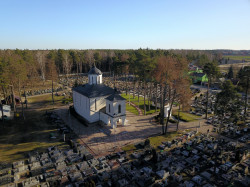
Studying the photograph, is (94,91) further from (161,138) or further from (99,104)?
(161,138)

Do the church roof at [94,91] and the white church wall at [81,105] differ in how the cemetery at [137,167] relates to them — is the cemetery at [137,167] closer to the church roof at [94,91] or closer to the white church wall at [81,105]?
the white church wall at [81,105]

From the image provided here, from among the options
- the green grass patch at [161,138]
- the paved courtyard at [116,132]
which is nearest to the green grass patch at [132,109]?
the paved courtyard at [116,132]

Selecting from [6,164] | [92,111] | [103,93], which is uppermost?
[103,93]

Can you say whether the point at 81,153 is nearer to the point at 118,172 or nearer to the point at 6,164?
the point at 118,172

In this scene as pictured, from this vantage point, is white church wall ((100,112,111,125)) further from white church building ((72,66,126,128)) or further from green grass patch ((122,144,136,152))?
green grass patch ((122,144,136,152))

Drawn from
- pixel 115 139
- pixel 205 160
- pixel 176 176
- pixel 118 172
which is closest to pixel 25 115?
pixel 115 139

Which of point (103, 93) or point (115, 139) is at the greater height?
point (103, 93)
